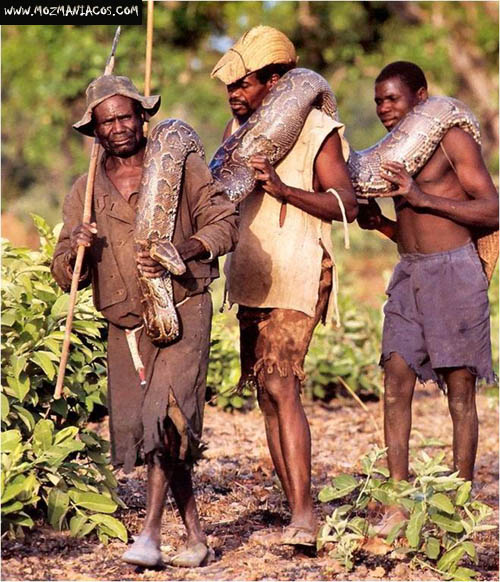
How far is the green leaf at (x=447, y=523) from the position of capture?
15.7ft

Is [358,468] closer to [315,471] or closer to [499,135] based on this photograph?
[315,471]

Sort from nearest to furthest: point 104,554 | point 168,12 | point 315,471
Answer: point 104,554 < point 315,471 < point 168,12

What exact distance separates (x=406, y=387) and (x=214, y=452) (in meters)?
1.74

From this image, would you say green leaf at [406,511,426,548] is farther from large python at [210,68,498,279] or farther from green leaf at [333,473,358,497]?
large python at [210,68,498,279]

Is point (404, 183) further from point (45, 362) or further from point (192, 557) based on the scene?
point (192, 557)

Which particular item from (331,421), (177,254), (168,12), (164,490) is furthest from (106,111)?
(168,12)

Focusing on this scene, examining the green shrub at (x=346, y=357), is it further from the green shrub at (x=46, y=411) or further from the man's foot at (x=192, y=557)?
the man's foot at (x=192, y=557)

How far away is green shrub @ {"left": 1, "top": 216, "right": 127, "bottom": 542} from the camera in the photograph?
4.79 meters

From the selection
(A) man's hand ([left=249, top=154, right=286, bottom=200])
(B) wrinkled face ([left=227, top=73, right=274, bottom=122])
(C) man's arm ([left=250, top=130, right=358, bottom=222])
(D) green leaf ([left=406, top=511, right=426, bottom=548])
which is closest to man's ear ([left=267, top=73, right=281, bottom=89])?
(B) wrinkled face ([left=227, top=73, right=274, bottom=122])

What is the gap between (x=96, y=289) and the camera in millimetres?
4816

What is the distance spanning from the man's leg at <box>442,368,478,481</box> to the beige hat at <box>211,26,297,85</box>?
5.52 ft

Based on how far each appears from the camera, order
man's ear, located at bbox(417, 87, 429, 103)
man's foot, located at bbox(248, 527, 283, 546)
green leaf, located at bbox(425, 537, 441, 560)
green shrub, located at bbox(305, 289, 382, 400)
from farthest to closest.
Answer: green shrub, located at bbox(305, 289, 382, 400), man's ear, located at bbox(417, 87, 429, 103), man's foot, located at bbox(248, 527, 283, 546), green leaf, located at bbox(425, 537, 441, 560)

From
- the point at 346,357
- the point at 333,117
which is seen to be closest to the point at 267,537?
the point at 333,117

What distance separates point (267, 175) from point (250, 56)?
593 millimetres
